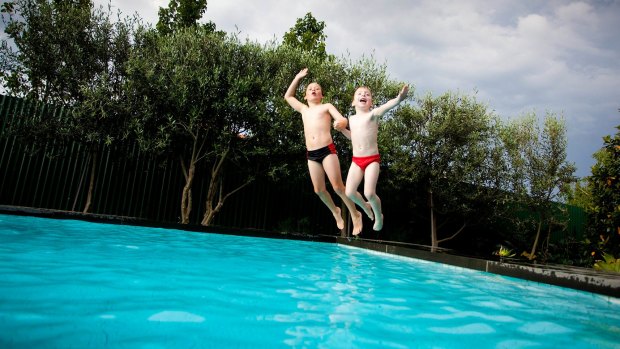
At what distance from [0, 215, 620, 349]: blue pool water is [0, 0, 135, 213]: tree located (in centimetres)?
665

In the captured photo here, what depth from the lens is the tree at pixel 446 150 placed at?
49.4ft

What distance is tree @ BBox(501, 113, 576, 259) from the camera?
1655cm

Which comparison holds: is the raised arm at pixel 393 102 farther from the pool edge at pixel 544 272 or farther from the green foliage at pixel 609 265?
the green foliage at pixel 609 265

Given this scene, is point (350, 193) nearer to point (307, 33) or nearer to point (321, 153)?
point (321, 153)

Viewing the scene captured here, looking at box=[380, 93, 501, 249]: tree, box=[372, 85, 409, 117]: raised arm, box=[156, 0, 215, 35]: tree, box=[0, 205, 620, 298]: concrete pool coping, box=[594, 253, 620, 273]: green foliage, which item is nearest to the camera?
box=[0, 205, 620, 298]: concrete pool coping

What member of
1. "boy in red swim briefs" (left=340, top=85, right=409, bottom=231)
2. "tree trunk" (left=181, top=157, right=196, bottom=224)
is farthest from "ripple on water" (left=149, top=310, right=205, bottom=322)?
"tree trunk" (left=181, top=157, right=196, bottom=224)

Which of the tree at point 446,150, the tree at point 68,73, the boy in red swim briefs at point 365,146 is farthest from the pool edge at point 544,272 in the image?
the tree at point 68,73

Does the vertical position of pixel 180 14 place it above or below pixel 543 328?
above

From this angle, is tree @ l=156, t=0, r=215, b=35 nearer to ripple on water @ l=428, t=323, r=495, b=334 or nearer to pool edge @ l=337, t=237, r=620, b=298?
pool edge @ l=337, t=237, r=620, b=298

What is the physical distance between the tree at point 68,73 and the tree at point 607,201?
1307cm

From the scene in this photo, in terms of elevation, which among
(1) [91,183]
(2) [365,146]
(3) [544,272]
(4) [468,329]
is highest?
(2) [365,146]

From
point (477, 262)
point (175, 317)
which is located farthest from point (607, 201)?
point (175, 317)

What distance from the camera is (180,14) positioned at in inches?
835

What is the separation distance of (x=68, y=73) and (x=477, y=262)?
12717 millimetres
